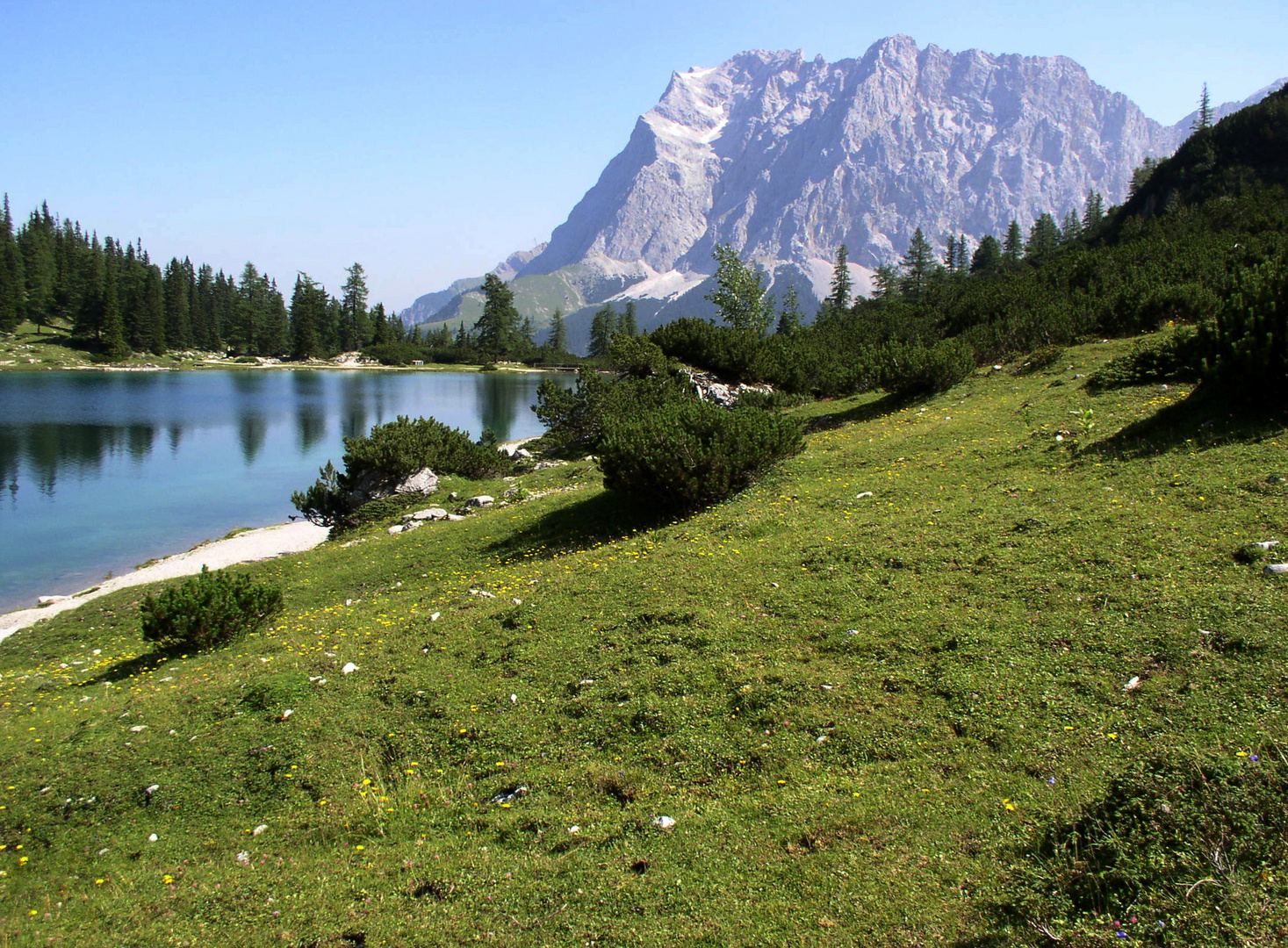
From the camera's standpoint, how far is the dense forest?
4188 inches

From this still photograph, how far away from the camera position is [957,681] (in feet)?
19.7

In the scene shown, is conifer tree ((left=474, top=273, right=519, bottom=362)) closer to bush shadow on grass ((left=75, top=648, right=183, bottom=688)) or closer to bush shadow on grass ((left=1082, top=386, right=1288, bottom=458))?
bush shadow on grass ((left=75, top=648, right=183, bottom=688))

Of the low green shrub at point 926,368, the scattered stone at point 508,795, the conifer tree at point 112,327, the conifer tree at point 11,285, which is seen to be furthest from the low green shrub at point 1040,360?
the conifer tree at point 11,285

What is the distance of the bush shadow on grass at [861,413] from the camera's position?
20609mm

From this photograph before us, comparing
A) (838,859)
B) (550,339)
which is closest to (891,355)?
(838,859)

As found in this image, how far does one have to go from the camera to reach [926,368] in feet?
66.6

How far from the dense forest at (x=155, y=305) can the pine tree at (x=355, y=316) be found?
184mm

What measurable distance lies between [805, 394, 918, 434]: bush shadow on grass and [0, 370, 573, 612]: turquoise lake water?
72.1ft

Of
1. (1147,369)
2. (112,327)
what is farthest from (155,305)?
(1147,369)

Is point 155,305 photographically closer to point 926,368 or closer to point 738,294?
point 738,294

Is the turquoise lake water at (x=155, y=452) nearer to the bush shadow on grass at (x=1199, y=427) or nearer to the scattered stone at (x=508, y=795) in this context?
the scattered stone at (x=508, y=795)

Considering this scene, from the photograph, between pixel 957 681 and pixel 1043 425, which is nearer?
pixel 957 681

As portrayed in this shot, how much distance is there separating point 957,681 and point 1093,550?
115 inches

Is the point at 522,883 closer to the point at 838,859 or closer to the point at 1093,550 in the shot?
the point at 838,859
